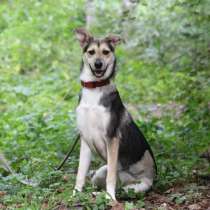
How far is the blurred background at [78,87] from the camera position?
6896 mm

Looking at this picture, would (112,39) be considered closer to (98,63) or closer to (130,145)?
(98,63)

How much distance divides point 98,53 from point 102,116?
0.68 metres

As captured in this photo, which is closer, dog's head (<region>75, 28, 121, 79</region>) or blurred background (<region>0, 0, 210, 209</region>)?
dog's head (<region>75, 28, 121, 79</region>)

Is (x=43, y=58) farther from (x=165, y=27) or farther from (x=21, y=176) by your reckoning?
(x=21, y=176)

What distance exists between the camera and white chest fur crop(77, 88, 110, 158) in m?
6.04

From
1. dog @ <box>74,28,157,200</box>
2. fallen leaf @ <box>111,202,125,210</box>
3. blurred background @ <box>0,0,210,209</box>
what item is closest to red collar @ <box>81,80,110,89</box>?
dog @ <box>74,28,157,200</box>

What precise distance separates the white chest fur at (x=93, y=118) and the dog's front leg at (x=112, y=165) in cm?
12

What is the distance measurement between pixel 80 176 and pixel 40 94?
25.8 ft

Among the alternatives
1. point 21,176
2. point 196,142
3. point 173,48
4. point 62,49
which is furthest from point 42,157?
point 62,49

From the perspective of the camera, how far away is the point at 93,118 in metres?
6.04

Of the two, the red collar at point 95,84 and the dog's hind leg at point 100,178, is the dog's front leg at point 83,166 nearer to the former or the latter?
the dog's hind leg at point 100,178

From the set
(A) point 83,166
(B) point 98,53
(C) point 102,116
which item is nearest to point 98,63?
(B) point 98,53

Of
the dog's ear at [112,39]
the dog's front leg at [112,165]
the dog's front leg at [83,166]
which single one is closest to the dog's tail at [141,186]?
the dog's front leg at [112,165]

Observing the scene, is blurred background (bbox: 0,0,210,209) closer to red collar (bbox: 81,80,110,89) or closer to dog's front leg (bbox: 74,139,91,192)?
dog's front leg (bbox: 74,139,91,192)
